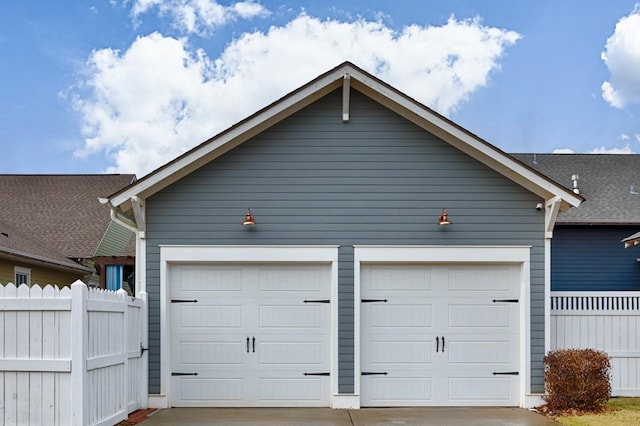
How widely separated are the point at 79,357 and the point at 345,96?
5245 millimetres

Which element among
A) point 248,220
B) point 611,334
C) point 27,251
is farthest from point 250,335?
point 27,251

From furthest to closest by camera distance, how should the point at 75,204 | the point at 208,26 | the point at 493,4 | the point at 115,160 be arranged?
the point at 115,160
the point at 75,204
the point at 208,26
the point at 493,4

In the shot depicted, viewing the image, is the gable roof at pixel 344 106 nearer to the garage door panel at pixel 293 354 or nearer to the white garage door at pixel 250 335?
the white garage door at pixel 250 335

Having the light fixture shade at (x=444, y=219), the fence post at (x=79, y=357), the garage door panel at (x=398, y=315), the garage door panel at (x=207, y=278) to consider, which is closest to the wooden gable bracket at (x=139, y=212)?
the garage door panel at (x=207, y=278)

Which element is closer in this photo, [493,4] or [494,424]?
[494,424]

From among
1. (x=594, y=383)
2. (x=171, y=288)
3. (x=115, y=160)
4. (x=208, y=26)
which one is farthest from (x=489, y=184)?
(x=115, y=160)

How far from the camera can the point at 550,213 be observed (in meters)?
10.1

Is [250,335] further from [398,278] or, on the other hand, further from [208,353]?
[398,278]

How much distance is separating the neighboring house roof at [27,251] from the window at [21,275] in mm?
463

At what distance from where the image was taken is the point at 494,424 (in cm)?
888

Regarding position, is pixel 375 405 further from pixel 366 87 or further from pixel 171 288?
pixel 366 87

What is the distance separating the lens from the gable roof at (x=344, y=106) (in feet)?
32.4

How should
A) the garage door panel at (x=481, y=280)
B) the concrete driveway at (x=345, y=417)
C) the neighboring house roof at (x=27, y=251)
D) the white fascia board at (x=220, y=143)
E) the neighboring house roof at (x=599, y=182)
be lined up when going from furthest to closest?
the neighboring house roof at (x=599, y=182) < the neighboring house roof at (x=27, y=251) < the garage door panel at (x=481, y=280) < the white fascia board at (x=220, y=143) < the concrete driveway at (x=345, y=417)

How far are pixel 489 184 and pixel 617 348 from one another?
3.37 metres
